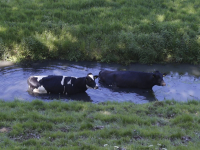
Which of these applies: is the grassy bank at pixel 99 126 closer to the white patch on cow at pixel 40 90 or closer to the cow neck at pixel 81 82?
the white patch on cow at pixel 40 90

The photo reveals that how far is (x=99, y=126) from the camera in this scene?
24.8 ft

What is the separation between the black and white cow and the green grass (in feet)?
11.7

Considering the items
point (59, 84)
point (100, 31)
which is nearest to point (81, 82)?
point (59, 84)

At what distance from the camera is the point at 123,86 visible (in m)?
12.6

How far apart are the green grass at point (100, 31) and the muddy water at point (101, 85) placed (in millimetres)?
758

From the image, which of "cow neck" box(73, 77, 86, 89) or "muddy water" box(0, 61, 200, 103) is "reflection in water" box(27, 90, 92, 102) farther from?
"cow neck" box(73, 77, 86, 89)

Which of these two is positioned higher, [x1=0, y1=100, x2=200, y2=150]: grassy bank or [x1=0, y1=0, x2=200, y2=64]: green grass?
[x1=0, y1=0, x2=200, y2=64]: green grass

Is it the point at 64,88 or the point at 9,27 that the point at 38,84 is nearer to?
the point at 64,88

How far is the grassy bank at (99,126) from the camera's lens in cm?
646

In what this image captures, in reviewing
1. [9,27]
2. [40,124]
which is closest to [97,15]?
[9,27]

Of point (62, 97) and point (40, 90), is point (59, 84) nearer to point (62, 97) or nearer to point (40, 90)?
point (62, 97)

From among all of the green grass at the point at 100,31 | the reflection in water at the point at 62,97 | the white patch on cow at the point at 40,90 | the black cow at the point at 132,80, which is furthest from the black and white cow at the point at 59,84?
the green grass at the point at 100,31

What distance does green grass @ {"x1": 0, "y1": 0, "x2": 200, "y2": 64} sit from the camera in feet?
50.5

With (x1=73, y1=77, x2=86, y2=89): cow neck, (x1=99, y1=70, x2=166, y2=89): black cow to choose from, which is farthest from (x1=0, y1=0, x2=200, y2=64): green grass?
(x1=73, y1=77, x2=86, y2=89): cow neck
